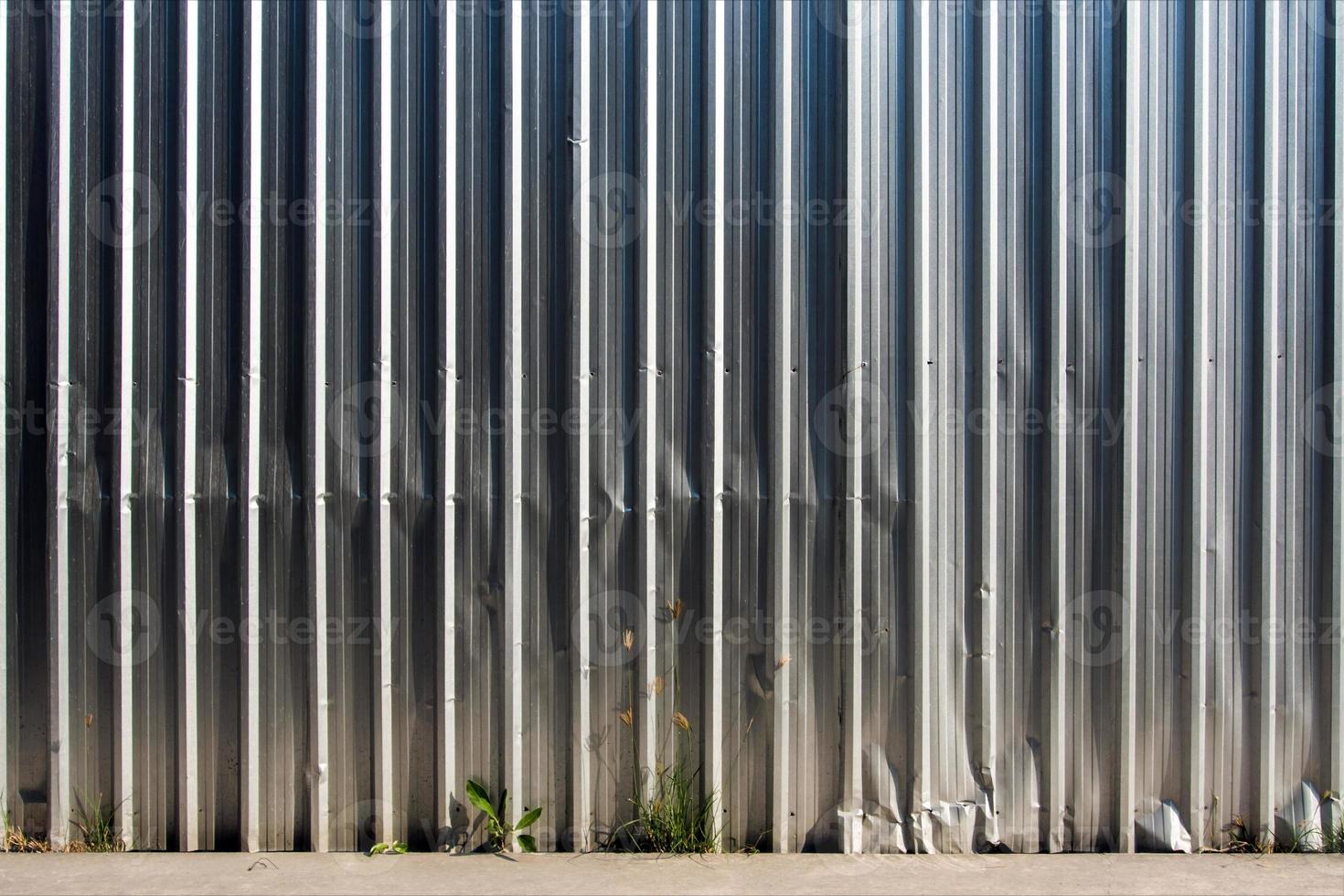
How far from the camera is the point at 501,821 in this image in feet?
11.9

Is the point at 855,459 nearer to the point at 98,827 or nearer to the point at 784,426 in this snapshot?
the point at 784,426

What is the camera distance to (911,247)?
3680mm

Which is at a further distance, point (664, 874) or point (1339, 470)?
point (1339, 470)

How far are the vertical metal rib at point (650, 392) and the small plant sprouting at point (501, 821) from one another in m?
0.54

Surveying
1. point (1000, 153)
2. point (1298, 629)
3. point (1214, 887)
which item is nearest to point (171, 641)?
point (1000, 153)

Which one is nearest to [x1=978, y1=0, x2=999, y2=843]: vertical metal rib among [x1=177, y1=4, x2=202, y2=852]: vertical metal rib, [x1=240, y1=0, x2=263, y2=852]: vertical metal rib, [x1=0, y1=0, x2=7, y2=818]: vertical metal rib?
[x1=240, y1=0, x2=263, y2=852]: vertical metal rib

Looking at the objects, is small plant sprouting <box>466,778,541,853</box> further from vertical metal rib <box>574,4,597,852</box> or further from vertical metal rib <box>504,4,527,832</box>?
vertical metal rib <box>574,4,597,852</box>

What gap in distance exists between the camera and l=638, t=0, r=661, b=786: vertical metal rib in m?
3.65

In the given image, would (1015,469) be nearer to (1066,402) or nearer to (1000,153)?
→ (1066,402)

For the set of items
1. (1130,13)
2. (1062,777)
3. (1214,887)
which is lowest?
(1214,887)

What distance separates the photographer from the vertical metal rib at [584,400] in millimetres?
3662

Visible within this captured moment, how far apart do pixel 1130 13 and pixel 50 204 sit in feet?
15.0

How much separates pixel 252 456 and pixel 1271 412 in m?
4.23

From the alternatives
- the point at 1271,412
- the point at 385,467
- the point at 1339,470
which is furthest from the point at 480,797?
the point at 1339,470
